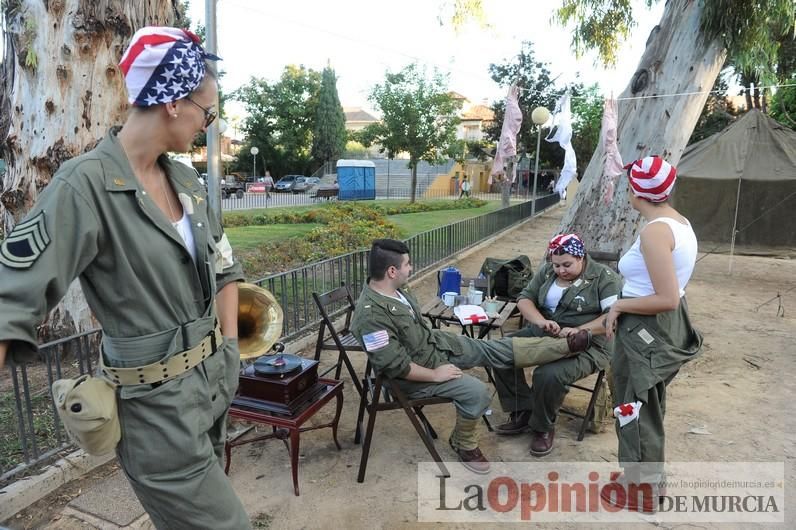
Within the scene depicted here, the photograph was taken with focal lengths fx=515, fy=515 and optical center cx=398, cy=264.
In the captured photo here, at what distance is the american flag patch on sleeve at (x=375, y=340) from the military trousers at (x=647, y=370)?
132 cm

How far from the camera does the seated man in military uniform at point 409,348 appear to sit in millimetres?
3133

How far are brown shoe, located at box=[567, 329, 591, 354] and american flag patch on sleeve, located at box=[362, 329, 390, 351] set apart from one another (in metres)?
1.36

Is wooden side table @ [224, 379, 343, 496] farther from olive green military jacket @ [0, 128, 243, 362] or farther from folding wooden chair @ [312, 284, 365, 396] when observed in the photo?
olive green military jacket @ [0, 128, 243, 362]

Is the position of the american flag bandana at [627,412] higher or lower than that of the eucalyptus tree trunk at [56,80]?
lower

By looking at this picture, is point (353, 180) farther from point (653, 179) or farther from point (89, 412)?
point (89, 412)

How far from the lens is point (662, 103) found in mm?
6211

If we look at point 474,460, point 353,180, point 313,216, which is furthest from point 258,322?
point 353,180

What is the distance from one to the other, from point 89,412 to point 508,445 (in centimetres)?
303

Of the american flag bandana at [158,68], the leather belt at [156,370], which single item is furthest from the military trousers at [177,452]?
the american flag bandana at [158,68]

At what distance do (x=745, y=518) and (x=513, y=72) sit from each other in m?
27.6

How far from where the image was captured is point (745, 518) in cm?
294

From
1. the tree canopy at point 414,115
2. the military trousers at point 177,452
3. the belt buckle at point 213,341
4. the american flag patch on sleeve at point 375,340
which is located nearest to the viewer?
the military trousers at point 177,452

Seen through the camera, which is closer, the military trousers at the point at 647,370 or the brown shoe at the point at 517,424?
the military trousers at the point at 647,370

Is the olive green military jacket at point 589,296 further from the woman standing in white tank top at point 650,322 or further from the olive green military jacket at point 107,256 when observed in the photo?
the olive green military jacket at point 107,256
